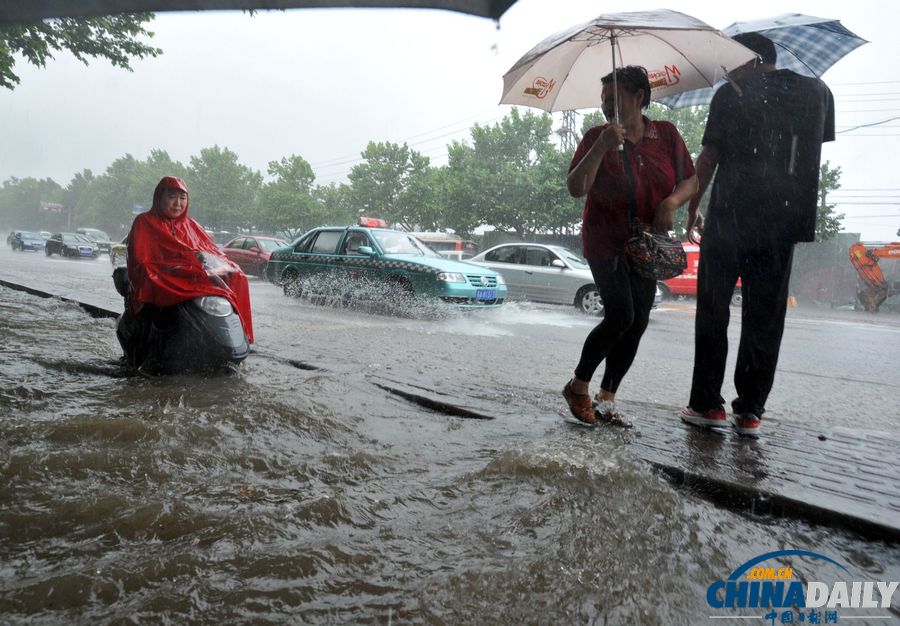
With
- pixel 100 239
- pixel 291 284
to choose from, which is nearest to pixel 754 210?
pixel 291 284

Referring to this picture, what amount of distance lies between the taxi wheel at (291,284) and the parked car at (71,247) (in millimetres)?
21727

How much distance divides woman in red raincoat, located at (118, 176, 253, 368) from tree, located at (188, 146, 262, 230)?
5442cm

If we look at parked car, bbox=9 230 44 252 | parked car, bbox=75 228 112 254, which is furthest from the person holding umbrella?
parked car, bbox=9 230 44 252

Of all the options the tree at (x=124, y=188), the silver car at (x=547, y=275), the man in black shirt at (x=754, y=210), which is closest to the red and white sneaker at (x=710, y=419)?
the man in black shirt at (x=754, y=210)

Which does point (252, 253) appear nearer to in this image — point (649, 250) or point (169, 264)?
point (169, 264)

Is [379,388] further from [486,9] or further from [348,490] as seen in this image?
[486,9]

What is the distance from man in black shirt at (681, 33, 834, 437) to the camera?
2682mm

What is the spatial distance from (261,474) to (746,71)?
2.96 m

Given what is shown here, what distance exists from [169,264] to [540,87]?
8.48ft

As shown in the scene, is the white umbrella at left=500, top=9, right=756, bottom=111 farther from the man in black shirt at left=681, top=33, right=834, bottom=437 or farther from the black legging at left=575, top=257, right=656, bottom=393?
the black legging at left=575, top=257, right=656, bottom=393

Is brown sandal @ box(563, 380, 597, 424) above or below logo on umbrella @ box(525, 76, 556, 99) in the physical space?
below

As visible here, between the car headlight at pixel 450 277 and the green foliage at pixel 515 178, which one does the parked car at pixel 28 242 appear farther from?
the car headlight at pixel 450 277

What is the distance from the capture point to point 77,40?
442 inches

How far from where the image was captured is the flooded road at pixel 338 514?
146 cm
